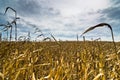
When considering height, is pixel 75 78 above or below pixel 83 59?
below

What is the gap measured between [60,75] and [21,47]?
4.92m

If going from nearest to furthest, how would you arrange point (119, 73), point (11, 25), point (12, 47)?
point (119, 73) < point (11, 25) < point (12, 47)

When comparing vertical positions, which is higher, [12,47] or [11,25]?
[11,25]

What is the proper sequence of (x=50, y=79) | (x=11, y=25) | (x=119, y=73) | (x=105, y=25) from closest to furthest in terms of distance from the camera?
(x=105, y=25), (x=50, y=79), (x=119, y=73), (x=11, y=25)

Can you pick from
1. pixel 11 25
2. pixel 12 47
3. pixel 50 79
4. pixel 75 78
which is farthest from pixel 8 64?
pixel 12 47

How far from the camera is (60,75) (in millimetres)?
2871

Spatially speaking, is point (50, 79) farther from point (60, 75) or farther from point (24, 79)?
point (24, 79)

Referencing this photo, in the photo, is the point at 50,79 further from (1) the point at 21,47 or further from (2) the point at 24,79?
(1) the point at 21,47

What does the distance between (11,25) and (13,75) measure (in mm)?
1983

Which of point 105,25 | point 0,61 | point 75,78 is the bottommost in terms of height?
point 75,78

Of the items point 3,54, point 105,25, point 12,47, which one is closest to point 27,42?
point 12,47

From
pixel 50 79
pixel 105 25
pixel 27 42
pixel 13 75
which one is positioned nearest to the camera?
pixel 105 25

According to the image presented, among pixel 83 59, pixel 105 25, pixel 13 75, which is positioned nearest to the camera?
pixel 105 25

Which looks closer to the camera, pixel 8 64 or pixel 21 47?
pixel 8 64
